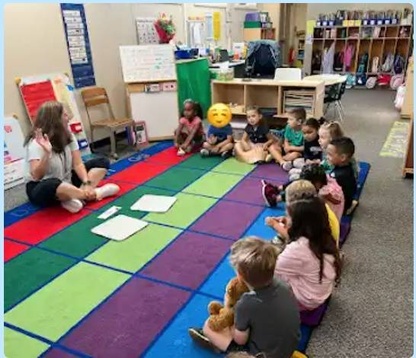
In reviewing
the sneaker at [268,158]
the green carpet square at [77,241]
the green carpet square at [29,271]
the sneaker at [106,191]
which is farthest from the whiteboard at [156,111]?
the green carpet square at [29,271]

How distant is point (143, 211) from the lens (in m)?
3.12

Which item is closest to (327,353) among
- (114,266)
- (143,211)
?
(114,266)

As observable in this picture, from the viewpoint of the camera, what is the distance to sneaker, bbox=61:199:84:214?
10.3 ft

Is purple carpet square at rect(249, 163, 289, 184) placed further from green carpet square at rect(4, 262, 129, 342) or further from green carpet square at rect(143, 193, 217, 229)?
green carpet square at rect(4, 262, 129, 342)

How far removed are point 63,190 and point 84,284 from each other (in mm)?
1073

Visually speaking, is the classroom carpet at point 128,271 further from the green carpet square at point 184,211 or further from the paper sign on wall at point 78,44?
the paper sign on wall at point 78,44

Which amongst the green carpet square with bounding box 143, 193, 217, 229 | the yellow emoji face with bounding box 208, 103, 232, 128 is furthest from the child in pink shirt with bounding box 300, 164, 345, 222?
the yellow emoji face with bounding box 208, 103, 232, 128

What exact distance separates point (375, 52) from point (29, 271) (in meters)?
9.34

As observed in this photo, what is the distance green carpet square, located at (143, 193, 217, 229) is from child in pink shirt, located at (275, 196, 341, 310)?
1.18 metres

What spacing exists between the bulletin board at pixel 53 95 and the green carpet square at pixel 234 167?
1689 millimetres

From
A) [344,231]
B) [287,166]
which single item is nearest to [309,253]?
[344,231]

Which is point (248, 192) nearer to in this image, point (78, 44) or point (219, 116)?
point (219, 116)

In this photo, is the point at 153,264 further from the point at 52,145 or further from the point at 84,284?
the point at 52,145

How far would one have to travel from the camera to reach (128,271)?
2363 millimetres
